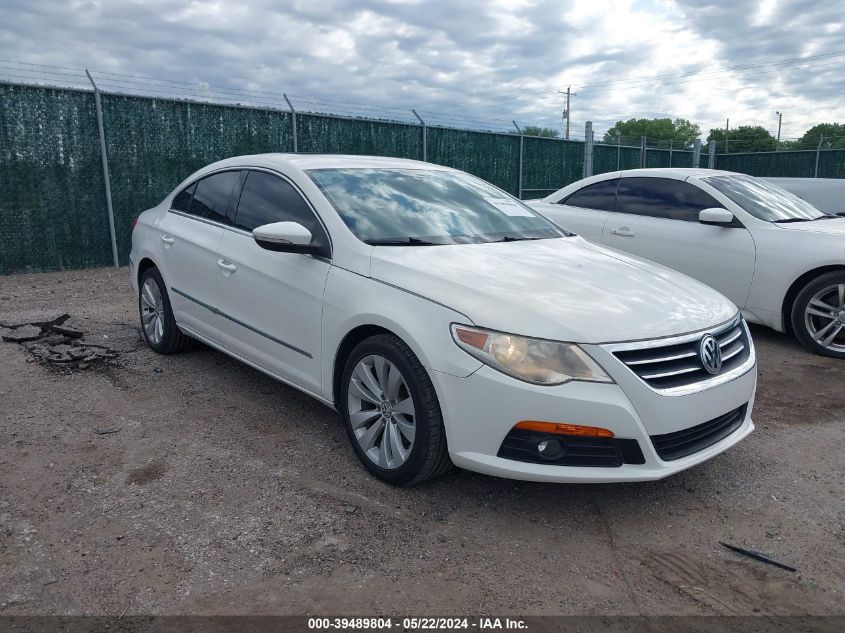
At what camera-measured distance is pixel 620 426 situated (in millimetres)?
2801

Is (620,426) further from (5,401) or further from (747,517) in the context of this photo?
(5,401)

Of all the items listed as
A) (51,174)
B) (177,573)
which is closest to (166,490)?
(177,573)

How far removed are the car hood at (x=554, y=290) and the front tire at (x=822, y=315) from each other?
8.60ft

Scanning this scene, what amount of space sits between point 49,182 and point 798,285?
30.5ft

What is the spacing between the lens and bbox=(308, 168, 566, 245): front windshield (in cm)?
374

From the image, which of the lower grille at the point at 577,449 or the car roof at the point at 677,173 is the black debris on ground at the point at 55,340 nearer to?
the lower grille at the point at 577,449

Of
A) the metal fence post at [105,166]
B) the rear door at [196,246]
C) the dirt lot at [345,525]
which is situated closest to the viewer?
the dirt lot at [345,525]

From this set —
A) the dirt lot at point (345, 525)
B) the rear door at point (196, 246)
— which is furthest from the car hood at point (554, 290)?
the rear door at point (196, 246)

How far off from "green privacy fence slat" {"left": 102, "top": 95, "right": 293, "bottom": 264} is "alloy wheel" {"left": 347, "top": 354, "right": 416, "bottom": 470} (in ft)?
26.5

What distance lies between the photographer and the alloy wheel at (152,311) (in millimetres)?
5383

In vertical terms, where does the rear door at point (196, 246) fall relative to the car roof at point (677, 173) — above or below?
below

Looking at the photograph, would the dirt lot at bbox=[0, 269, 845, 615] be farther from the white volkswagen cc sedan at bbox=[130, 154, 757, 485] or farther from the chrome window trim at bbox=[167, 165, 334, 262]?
the chrome window trim at bbox=[167, 165, 334, 262]

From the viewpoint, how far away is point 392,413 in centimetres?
326

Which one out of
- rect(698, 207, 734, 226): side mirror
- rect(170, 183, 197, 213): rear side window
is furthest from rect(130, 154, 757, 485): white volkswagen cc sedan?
rect(698, 207, 734, 226): side mirror
